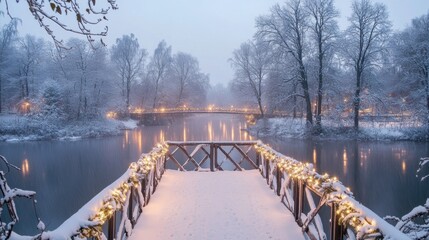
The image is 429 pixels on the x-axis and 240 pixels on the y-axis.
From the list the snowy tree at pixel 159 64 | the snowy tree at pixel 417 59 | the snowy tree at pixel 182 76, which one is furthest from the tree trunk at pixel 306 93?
the snowy tree at pixel 182 76

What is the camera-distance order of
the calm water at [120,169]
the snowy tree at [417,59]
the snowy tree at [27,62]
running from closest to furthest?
the calm water at [120,169]
the snowy tree at [417,59]
the snowy tree at [27,62]

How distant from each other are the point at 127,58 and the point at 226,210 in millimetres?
47926

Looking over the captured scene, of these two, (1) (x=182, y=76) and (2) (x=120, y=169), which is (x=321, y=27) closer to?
(2) (x=120, y=169)

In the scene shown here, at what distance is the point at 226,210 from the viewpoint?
714 centimetres

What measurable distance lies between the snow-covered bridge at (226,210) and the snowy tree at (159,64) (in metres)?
51.8

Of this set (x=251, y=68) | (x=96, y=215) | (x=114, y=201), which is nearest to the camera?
(x=96, y=215)

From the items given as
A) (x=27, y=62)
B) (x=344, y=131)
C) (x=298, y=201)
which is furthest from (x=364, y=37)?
(x=27, y=62)

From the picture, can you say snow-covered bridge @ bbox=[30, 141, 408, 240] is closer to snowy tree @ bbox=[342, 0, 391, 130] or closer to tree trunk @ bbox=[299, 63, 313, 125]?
tree trunk @ bbox=[299, 63, 313, 125]

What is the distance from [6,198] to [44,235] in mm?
593

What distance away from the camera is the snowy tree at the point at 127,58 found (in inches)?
2041

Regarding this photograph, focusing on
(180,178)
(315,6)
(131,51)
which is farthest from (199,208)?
(131,51)

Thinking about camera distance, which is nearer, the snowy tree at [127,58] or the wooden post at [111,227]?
the wooden post at [111,227]

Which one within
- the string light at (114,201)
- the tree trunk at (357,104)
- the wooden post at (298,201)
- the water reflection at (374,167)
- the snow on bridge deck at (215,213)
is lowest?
the water reflection at (374,167)

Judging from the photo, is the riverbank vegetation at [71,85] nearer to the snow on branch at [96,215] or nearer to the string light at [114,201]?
the string light at [114,201]
